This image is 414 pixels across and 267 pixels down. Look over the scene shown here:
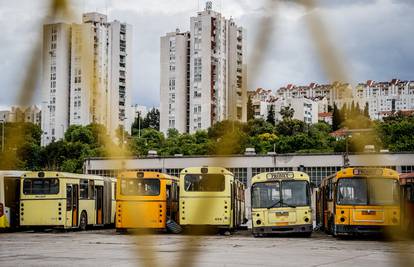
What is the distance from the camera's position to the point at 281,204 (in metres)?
22.3

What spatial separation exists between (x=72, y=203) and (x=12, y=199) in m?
2.37

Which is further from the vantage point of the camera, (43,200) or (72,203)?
(72,203)

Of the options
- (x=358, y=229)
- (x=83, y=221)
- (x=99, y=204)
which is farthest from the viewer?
(x=99, y=204)

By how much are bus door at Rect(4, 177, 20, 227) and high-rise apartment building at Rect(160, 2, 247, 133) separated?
2251 centimetres

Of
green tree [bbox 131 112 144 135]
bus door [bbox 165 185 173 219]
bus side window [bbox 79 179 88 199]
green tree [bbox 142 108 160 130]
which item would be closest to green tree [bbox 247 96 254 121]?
green tree [bbox 131 112 144 135]

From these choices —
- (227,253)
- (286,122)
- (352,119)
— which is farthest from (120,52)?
(227,253)

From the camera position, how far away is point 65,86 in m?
2.89

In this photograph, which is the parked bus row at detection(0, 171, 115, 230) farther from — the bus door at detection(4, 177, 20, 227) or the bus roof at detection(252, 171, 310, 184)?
the bus roof at detection(252, 171, 310, 184)

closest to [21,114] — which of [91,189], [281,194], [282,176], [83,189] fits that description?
[281,194]

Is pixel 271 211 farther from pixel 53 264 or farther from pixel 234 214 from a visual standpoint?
pixel 53 264

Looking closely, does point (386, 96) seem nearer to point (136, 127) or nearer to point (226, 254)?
point (136, 127)

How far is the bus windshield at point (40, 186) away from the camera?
2467 centimetres

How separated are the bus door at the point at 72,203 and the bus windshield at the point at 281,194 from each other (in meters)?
7.14

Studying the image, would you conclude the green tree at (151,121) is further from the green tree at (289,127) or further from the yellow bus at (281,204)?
the yellow bus at (281,204)
